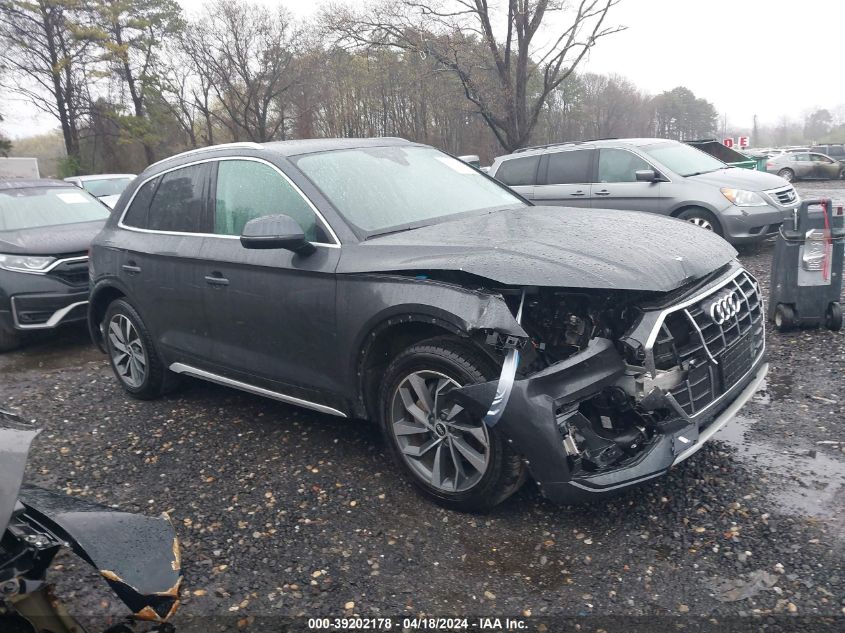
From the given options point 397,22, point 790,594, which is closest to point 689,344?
point 790,594

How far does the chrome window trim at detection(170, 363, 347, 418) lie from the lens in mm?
3846

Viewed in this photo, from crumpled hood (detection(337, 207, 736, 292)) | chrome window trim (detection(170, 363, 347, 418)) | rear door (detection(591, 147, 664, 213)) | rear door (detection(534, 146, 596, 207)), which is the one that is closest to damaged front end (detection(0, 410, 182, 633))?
chrome window trim (detection(170, 363, 347, 418))

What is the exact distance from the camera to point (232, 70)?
34.5m

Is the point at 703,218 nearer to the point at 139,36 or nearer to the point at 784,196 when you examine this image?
the point at 784,196

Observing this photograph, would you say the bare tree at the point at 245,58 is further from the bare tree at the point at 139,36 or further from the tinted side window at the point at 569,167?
the tinted side window at the point at 569,167

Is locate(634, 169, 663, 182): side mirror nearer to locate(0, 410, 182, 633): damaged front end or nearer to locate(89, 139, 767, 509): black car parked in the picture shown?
locate(89, 139, 767, 509): black car parked

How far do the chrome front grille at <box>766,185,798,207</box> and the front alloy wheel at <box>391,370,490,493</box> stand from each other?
8.02m

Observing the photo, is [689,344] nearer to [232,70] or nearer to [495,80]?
[495,80]

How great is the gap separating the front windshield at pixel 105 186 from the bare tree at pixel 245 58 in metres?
19.6

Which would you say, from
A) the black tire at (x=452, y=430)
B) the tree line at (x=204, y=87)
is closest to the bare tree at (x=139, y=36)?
the tree line at (x=204, y=87)

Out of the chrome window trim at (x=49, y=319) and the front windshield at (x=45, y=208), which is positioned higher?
the front windshield at (x=45, y=208)

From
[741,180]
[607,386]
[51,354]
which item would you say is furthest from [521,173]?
[607,386]

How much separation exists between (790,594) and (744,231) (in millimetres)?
7417

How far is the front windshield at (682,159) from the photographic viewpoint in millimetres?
9875
